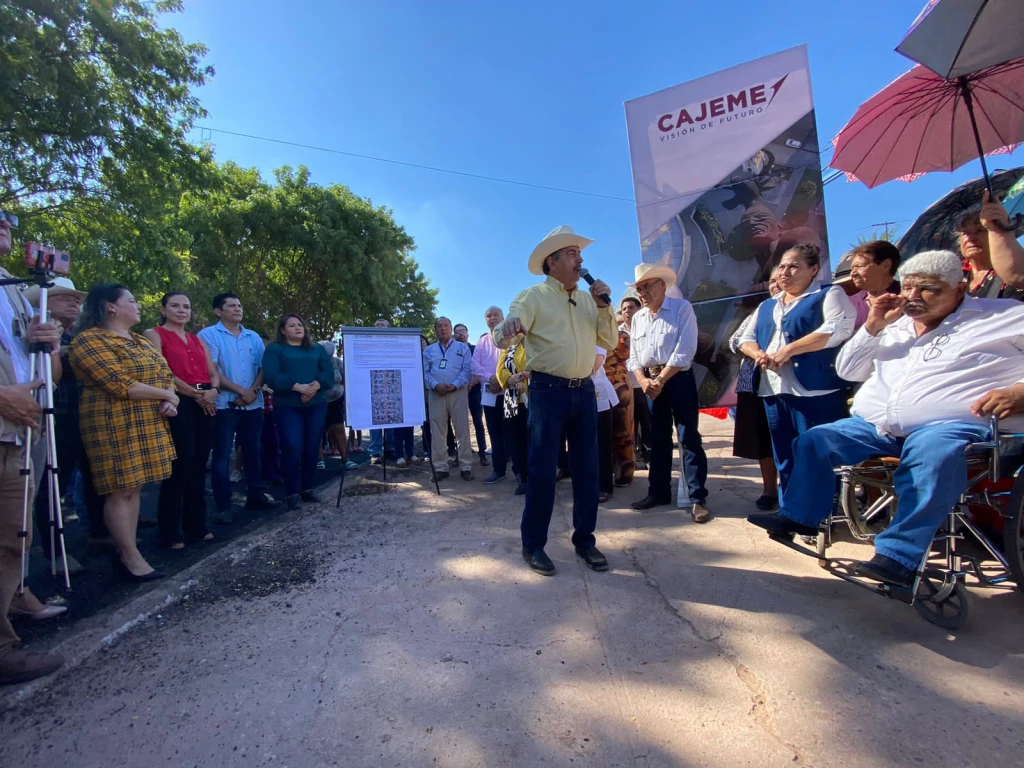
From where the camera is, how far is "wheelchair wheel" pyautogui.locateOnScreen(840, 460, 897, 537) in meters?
2.38

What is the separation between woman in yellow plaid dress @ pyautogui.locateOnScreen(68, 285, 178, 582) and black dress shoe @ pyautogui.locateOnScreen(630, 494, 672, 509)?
341cm

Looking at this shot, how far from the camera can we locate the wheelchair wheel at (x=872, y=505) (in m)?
2.38

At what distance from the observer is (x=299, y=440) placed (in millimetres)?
4512

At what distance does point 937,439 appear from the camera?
2.14m

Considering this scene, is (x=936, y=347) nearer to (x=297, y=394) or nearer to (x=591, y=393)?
(x=591, y=393)

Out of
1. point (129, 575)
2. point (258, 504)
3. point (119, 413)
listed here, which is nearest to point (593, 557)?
point (129, 575)

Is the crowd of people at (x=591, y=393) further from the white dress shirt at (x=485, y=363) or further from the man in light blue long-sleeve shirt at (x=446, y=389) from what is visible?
the man in light blue long-sleeve shirt at (x=446, y=389)

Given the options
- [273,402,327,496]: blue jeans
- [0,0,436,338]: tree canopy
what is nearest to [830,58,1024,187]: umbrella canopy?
[273,402,327,496]: blue jeans

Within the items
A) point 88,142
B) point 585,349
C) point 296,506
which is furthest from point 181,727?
point 88,142

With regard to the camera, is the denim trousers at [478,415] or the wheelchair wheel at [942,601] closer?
the wheelchair wheel at [942,601]

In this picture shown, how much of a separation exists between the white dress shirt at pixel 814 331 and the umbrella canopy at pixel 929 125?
4.27ft

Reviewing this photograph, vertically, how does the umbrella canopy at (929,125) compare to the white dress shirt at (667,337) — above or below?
above

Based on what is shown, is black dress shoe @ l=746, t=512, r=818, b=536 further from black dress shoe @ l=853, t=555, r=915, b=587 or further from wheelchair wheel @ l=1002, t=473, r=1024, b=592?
wheelchair wheel @ l=1002, t=473, r=1024, b=592

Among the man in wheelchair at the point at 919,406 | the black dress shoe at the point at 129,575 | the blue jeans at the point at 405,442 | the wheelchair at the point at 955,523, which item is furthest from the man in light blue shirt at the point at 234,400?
the wheelchair at the point at 955,523
